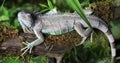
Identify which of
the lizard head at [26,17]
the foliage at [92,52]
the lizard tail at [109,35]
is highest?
the lizard head at [26,17]

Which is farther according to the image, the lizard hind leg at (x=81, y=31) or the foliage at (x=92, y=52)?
the foliage at (x=92, y=52)

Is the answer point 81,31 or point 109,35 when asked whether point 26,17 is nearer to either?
point 81,31

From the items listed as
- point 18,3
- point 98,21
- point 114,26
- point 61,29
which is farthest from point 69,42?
point 18,3

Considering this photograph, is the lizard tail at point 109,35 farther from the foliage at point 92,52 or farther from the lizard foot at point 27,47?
the lizard foot at point 27,47

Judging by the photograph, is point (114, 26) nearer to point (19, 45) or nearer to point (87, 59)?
point (87, 59)

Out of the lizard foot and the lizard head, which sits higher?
the lizard head

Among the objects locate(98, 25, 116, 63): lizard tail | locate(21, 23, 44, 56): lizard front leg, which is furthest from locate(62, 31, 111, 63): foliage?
locate(21, 23, 44, 56): lizard front leg

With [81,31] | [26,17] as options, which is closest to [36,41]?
[26,17]

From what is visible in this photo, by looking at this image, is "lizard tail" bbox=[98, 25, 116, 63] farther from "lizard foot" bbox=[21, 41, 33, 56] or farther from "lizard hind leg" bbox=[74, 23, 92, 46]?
"lizard foot" bbox=[21, 41, 33, 56]

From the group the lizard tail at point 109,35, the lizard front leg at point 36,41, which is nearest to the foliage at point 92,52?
the lizard tail at point 109,35
